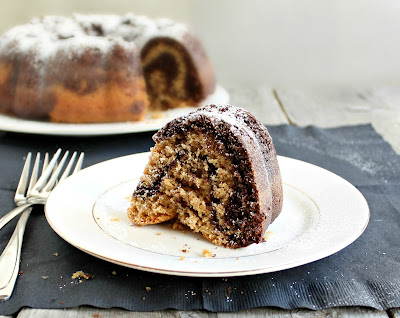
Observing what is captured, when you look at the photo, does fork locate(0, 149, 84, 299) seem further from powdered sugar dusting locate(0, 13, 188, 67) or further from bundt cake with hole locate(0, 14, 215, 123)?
powdered sugar dusting locate(0, 13, 188, 67)

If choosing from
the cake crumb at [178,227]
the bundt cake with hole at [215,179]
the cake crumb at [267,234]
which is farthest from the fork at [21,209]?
the cake crumb at [267,234]

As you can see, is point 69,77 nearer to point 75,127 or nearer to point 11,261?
point 75,127

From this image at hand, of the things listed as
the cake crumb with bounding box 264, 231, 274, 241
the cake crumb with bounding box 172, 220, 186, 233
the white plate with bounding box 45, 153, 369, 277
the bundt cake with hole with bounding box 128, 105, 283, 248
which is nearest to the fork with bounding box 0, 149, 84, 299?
the white plate with bounding box 45, 153, 369, 277

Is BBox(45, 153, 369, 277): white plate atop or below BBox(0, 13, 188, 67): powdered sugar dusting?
atop

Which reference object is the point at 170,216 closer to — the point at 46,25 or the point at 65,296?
the point at 65,296

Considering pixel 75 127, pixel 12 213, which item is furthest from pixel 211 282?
pixel 75 127

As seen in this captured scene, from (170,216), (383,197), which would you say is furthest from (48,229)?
(383,197)
